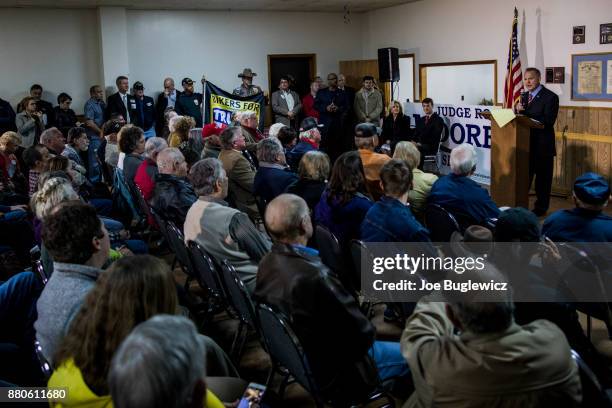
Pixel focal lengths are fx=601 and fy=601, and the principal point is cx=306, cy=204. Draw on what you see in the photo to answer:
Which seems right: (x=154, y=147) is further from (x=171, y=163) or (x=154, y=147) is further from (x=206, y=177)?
(x=206, y=177)

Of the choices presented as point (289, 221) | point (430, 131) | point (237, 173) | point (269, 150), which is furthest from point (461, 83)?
point (289, 221)

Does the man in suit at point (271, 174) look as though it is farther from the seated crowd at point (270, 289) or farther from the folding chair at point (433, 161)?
the folding chair at point (433, 161)

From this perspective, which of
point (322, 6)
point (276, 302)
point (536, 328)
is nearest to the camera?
point (536, 328)

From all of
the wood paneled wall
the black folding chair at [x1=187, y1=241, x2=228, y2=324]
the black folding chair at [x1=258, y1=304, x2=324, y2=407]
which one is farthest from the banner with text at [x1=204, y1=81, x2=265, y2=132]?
the black folding chair at [x1=258, y1=304, x2=324, y2=407]

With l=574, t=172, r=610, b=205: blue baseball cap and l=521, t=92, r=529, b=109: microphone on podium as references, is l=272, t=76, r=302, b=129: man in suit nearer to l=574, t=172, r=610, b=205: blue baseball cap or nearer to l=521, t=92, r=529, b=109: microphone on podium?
l=521, t=92, r=529, b=109: microphone on podium

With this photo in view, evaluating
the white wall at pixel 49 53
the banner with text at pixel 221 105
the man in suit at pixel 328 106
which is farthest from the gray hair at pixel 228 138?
the white wall at pixel 49 53

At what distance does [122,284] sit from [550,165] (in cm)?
605

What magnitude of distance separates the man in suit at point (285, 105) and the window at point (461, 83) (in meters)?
2.91

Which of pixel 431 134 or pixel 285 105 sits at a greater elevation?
pixel 285 105

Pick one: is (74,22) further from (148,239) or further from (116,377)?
(116,377)

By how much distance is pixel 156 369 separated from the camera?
4.10ft

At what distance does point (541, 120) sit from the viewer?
671 centimetres

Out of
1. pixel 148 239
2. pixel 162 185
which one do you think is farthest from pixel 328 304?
pixel 148 239

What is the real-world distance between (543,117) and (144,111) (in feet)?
21.6
